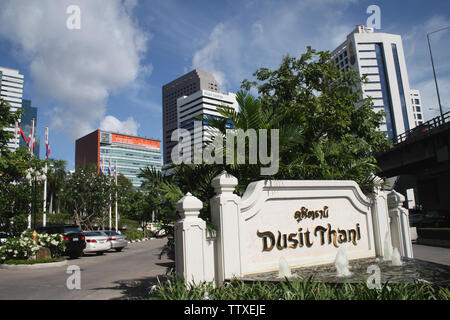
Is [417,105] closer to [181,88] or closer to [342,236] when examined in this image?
[181,88]

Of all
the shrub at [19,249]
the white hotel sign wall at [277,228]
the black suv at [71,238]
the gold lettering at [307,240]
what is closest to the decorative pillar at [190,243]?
the white hotel sign wall at [277,228]

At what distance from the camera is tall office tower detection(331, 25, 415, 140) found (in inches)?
3969

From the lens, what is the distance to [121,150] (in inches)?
5472

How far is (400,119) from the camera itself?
10006 centimetres

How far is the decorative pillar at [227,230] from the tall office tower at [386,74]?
104397 millimetres

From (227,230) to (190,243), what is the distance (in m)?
0.67

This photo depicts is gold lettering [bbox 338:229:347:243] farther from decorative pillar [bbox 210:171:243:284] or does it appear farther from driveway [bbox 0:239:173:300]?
driveway [bbox 0:239:173:300]

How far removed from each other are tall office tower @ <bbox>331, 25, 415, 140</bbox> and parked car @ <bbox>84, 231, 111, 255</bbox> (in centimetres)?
9525

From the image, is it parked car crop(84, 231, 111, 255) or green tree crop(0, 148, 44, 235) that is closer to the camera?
green tree crop(0, 148, 44, 235)

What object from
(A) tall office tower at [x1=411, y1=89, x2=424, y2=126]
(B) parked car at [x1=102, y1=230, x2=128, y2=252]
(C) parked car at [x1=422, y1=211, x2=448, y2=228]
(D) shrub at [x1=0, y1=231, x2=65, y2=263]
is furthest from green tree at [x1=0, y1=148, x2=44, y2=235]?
(A) tall office tower at [x1=411, y1=89, x2=424, y2=126]

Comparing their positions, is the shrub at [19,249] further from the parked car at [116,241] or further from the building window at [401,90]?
the building window at [401,90]

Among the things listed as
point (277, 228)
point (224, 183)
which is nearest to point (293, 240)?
point (277, 228)
